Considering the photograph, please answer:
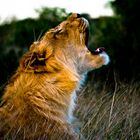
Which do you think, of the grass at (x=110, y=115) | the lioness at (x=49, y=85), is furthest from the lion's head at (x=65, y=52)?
the grass at (x=110, y=115)

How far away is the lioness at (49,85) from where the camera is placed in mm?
5832

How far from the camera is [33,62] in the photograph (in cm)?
612

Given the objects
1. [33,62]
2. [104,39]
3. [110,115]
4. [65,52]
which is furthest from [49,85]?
[104,39]

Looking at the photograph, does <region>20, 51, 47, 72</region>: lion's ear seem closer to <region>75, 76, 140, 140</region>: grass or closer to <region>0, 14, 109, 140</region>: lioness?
<region>0, 14, 109, 140</region>: lioness

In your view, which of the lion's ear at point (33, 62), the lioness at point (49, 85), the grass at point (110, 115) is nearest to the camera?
the lioness at point (49, 85)

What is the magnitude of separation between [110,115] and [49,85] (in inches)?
40.4

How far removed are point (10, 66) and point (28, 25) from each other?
7.49ft

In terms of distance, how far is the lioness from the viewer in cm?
583

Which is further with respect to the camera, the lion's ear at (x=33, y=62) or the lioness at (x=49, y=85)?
the lion's ear at (x=33, y=62)

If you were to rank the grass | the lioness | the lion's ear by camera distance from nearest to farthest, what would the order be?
the lioness, the lion's ear, the grass

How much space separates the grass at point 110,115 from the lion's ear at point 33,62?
786 mm

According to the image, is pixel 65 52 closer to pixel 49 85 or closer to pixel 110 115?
pixel 49 85

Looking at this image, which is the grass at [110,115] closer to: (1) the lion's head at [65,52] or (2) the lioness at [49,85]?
(2) the lioness at [49,85]

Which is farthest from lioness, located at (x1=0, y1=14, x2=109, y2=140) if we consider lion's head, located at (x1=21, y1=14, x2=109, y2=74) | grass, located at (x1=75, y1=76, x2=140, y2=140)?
grass, located at (x1=75, y1=76, x2=140, y2=140)
